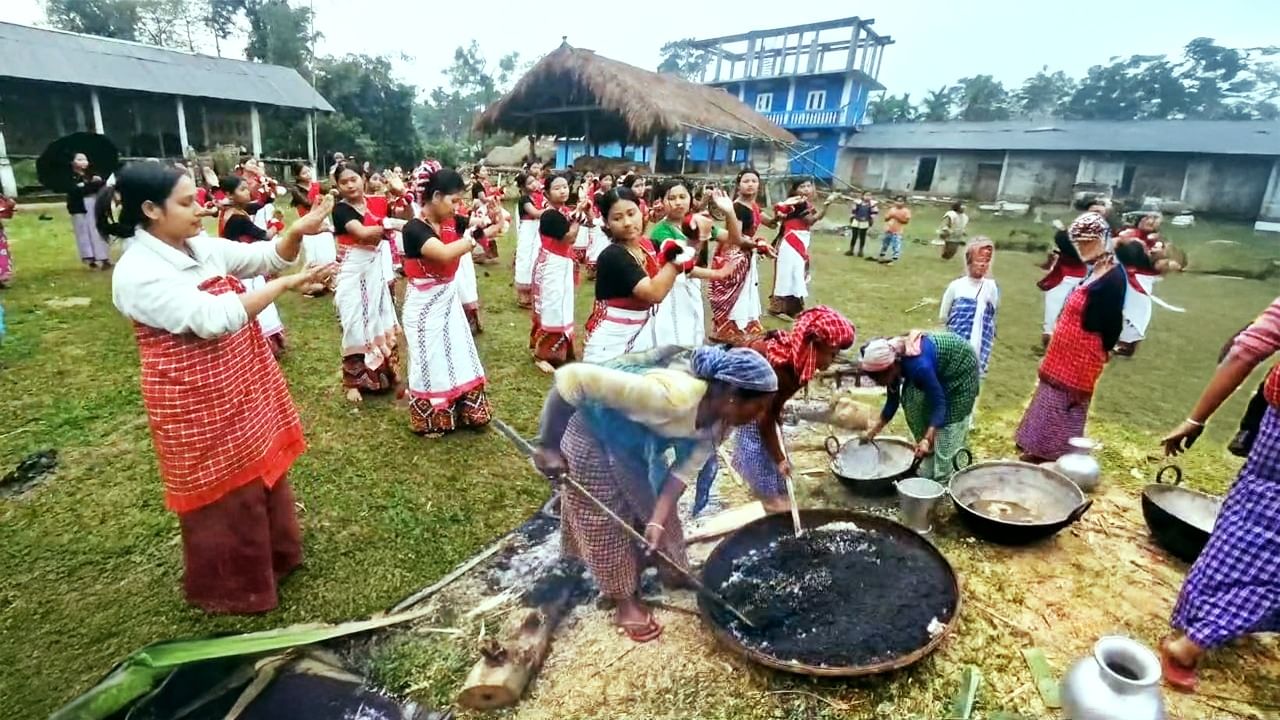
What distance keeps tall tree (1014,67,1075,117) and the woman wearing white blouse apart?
53267 mm

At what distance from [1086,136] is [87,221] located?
94.5 ft

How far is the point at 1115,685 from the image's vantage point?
204 cm

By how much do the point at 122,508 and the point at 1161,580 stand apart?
5.59m

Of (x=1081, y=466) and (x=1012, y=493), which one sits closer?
(x=1012, y=493)

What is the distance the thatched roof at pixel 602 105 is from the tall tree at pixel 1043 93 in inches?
1389

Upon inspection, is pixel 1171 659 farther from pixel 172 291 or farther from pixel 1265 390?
pixel 172 291

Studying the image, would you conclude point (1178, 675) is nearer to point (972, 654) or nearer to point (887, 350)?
point (972, 654)

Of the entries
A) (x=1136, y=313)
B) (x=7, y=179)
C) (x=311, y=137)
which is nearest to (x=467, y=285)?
(x=1136, y=313)

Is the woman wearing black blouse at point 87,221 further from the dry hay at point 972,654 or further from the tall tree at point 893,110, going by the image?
the tall tree at point 893,110

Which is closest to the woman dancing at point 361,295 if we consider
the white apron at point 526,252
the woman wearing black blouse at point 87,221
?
the white apron at point 526,252

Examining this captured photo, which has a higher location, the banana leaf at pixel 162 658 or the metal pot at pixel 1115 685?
the metal pot at pixel 1115 685

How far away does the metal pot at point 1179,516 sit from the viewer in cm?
320

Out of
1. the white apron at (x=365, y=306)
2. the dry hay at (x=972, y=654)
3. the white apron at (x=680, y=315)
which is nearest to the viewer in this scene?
the dry hay at (x=972, y=654)

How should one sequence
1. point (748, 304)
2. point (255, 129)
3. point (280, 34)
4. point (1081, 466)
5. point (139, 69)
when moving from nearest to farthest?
point (1081, 466)
point (748, 304)
point (139, 69)
point (255, 129)
point (280, 34)
